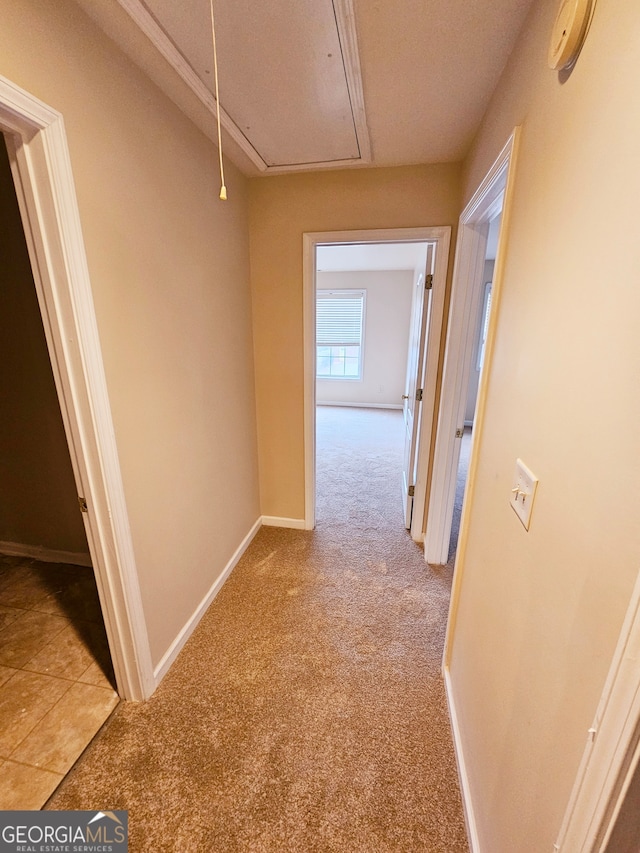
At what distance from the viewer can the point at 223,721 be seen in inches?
54.4

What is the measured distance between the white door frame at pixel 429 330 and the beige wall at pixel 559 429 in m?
0.87

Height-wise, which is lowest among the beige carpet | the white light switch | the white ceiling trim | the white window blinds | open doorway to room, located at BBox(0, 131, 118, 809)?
the beige carpet

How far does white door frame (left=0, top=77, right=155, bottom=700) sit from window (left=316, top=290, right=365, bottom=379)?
220 inches

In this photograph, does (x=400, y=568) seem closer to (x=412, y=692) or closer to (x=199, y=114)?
(x=412, y=692)

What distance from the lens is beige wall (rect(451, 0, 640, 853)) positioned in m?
0.54

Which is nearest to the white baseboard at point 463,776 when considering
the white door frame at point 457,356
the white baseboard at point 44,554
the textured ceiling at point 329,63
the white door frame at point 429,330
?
the white door frame at point 457,356

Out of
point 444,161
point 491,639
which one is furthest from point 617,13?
point 444,161

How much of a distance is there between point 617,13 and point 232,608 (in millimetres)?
2421

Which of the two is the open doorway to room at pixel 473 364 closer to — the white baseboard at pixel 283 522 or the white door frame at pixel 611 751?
the white door frame at pixel 611 751

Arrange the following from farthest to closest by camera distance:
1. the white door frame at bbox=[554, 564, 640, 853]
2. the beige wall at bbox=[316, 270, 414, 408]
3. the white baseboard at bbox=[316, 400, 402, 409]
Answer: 1. the white baseboard at bbox=[316, 400, 402, 409]
2. the beige wall at bbox=[316, 270, 414, 408]
3. the white door frame at bbox=[554, 564, 640, 853]

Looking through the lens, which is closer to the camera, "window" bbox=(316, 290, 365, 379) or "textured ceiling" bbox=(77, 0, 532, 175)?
"textured ceiling" bbox=(77, 0, 532, 175)

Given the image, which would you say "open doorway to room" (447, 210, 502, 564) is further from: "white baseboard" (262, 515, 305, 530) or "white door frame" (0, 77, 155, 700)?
"white door frame" (0, 77, 155, 700)

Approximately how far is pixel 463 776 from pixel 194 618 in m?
1.32

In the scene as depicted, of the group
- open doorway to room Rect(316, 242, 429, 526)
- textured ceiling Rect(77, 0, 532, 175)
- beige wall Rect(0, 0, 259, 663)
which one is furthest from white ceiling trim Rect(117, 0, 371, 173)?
open doorway to room Rect(316, 242, 429, 526)
